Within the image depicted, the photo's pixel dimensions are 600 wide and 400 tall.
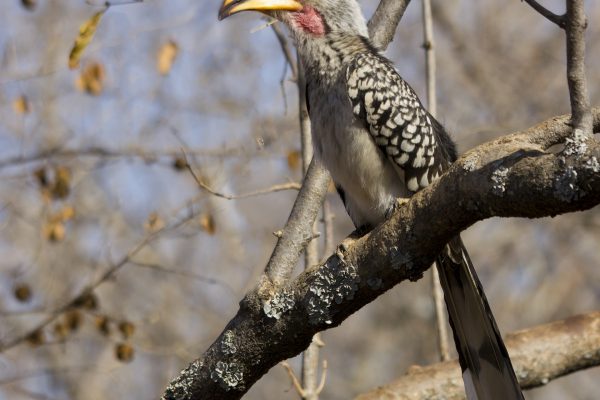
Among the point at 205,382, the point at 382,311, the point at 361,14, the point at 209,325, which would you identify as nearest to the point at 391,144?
the point at 361,14

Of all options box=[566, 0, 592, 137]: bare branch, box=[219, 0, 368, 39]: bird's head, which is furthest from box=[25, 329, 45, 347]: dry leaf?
box=[566, 0, 592, 137]: bare branch

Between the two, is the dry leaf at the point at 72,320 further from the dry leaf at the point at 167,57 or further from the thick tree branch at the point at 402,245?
the thick tree branch at the point at 402,245

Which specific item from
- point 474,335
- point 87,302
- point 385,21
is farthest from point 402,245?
point 87,302

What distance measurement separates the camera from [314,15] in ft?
13.9

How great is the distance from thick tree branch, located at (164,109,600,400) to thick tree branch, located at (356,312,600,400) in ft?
3.60

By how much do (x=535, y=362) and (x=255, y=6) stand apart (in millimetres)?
1959

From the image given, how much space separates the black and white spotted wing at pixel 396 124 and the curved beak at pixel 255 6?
54cm

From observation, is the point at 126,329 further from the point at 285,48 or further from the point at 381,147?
the point at 381,147

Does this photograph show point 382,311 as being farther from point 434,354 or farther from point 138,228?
point 138,228

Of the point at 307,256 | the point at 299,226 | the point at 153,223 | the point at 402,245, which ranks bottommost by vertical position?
the point at 402,245

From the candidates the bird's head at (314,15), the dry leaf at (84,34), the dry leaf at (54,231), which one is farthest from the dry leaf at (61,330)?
the bird's head at (314,15)

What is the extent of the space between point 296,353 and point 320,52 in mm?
1479

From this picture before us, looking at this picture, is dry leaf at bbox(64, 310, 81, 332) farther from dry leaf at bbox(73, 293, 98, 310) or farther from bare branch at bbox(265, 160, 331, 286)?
bare branch at bbox(265, 160, 331, 286)

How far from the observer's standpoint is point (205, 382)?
3.24m
